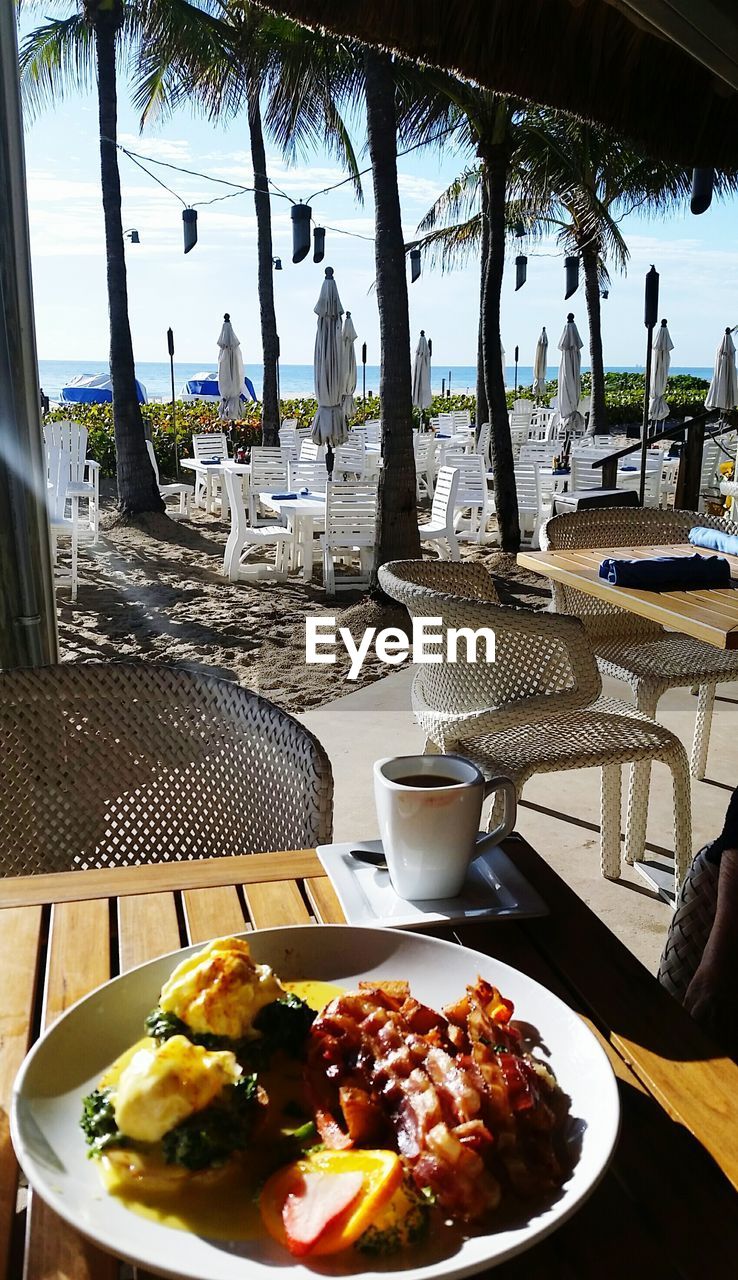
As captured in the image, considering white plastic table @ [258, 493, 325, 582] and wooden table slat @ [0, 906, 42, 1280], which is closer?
wooden table slat @ [0, 906, 42, 1280]

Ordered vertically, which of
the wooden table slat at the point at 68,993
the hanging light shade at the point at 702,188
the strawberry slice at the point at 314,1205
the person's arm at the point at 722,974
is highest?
the hanging light shade at the point at 702,188

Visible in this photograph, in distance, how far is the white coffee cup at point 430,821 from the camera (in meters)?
1.03

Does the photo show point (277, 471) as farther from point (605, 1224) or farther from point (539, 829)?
point (605, 1224)

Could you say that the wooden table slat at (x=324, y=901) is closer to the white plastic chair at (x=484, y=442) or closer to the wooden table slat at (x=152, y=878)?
the wooden table slat at (x=152, y=878)

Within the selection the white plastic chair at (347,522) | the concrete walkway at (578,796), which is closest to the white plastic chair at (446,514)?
the white plastic chair at (347,522)

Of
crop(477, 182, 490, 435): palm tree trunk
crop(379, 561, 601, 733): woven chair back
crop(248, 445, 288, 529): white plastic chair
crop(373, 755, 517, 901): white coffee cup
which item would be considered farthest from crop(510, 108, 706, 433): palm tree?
crop(373, 755, 517, 901): white coffee cup

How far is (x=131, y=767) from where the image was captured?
5.77ft

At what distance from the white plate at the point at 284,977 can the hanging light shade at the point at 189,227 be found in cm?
1275

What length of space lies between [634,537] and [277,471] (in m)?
6.15

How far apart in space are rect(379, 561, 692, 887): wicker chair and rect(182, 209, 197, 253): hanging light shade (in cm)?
1062

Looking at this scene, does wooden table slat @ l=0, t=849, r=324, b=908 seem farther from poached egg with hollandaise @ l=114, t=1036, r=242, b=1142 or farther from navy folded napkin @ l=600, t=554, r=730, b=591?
navy folded napkin @ l=600, t=554, r=730, b=591

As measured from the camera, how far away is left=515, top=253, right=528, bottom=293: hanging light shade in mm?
17891

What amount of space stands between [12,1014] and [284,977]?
24cm

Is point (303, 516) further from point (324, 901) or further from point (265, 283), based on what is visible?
point (324, 901)
